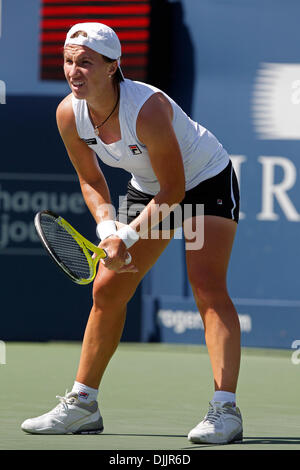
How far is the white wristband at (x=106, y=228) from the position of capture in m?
3.87

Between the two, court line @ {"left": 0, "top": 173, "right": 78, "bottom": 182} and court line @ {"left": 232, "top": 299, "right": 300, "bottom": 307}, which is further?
court line @ {"left": 0, "top": 173, "right": 78, "bottom": 182}

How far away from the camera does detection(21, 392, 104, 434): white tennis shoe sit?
3928 mm

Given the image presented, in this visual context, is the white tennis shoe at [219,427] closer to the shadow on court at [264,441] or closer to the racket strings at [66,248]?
the shadow on court at [264,441]

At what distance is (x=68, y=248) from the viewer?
12.8ft

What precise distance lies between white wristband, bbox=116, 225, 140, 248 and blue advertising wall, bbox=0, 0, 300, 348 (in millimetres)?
3772

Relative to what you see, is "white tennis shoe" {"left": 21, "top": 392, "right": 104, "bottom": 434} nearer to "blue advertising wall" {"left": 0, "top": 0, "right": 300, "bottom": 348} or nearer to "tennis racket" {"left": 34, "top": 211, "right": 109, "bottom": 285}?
"tennis racket" {"left": 34, "top": 211, "right": 109, "bottom": 285}

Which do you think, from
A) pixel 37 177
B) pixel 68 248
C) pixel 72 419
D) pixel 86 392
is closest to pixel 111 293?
pixel 68 248

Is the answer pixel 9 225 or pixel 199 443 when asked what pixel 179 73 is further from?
pixel 199 443

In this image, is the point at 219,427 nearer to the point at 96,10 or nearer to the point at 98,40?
the point at 98,40

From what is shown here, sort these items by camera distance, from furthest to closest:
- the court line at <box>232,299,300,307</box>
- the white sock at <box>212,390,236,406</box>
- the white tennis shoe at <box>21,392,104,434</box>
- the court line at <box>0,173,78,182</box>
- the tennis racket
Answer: the court line at <box>0,173,78,182</box>
the court line at <box>232,299,300,307</box>
the white tennis shoe at <box>21,392,104,434</box>
the white sock at <box>212,390,236,406</box>
the tennis racket

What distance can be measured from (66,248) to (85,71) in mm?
666

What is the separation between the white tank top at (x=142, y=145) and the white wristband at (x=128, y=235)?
0.30m

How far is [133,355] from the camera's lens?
7.07 meters

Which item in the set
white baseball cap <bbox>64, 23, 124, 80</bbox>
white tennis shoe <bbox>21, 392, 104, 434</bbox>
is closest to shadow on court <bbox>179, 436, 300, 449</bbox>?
white tennis shoe <bbox>21, 392, 104, 434</bbox>
